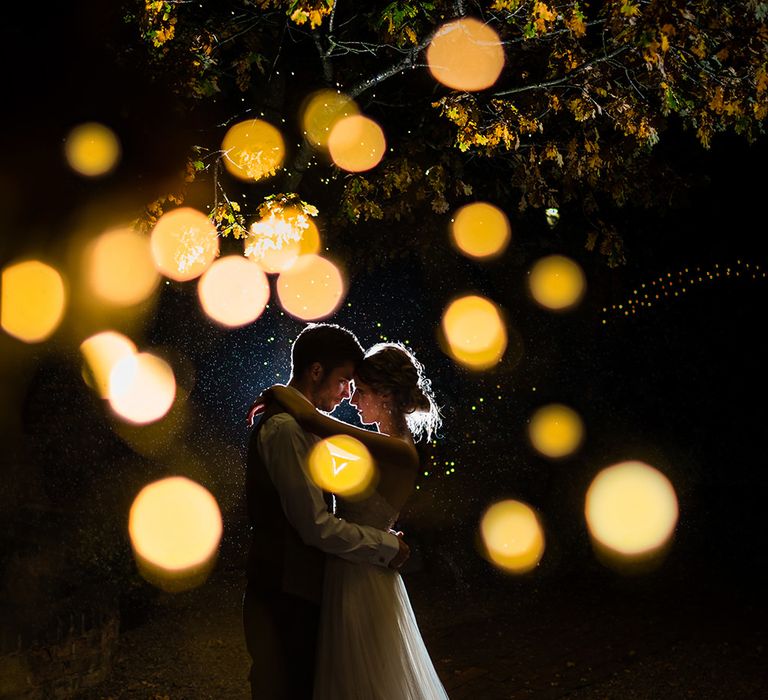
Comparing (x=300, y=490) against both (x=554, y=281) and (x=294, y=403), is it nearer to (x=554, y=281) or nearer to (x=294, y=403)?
(x=294, y=403)

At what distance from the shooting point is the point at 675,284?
440 inches

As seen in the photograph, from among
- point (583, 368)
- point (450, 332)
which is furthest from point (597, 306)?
point (450, 332)

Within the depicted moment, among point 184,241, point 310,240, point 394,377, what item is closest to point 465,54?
point 184,241

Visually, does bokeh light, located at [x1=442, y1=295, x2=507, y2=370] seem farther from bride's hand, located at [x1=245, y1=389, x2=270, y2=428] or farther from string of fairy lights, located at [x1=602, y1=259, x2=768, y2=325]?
bride's hand, located at [x1=245, y1=389, x2=270, y2=428]

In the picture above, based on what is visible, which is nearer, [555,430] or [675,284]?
[555,430]

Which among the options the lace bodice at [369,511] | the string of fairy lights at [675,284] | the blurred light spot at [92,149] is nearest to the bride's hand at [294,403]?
the lace bodice at [369,511]

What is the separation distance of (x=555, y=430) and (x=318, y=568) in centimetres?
767

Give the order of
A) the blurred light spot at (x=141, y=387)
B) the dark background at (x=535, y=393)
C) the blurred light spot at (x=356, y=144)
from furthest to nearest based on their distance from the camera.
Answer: the blurred light spot at (x=141, y=387), the dark background at (x=535, y=393), the blurred light spot at (x=356, y=144)

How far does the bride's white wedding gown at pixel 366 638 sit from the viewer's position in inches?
112

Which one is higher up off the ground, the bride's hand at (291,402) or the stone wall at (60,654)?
the bride's hand at (291,402)

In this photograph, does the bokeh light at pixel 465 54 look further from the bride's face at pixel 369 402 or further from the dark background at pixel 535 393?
the bride's face at pixel 369 402

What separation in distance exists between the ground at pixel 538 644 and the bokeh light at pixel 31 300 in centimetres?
275

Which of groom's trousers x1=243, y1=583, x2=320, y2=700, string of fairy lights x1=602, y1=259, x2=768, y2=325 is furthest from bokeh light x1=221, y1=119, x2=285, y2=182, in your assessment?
string of fairy lights x1=602, y1=259, x2=768, y2=325

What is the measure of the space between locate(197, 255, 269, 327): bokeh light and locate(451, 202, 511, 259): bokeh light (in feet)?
9.49
